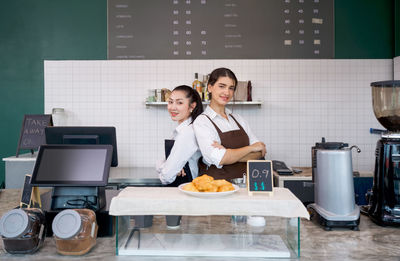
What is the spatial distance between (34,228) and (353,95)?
11.9 ft

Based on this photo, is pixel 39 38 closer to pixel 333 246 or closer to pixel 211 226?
pixel 211 226

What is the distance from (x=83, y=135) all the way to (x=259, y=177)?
3.04 feet

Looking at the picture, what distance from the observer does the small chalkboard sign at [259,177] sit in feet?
3.86

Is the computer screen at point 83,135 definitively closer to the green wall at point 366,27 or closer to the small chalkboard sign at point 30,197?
the small chalkboard sign at point 30,197

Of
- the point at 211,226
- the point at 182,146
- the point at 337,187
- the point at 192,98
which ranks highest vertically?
the point at 192,98

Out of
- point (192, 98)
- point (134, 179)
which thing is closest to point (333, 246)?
point (192, 98)

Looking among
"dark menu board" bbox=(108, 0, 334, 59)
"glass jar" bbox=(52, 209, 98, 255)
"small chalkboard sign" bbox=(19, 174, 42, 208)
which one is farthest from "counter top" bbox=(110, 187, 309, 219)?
"dark menu board" bbox=(108, 0, 334, 59)

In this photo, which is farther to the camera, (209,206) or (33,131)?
(33,131)

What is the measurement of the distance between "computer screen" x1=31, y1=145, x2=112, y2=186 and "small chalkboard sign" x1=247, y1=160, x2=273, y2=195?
57cm

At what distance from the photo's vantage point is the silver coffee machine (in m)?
1.29

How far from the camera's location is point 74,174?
4.25ft

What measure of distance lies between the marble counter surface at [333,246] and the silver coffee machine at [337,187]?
47 mm

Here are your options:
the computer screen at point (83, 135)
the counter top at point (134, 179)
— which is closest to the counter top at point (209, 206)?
the computer screen at point (83, 135)

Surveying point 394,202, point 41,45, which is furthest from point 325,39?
point 41,45
